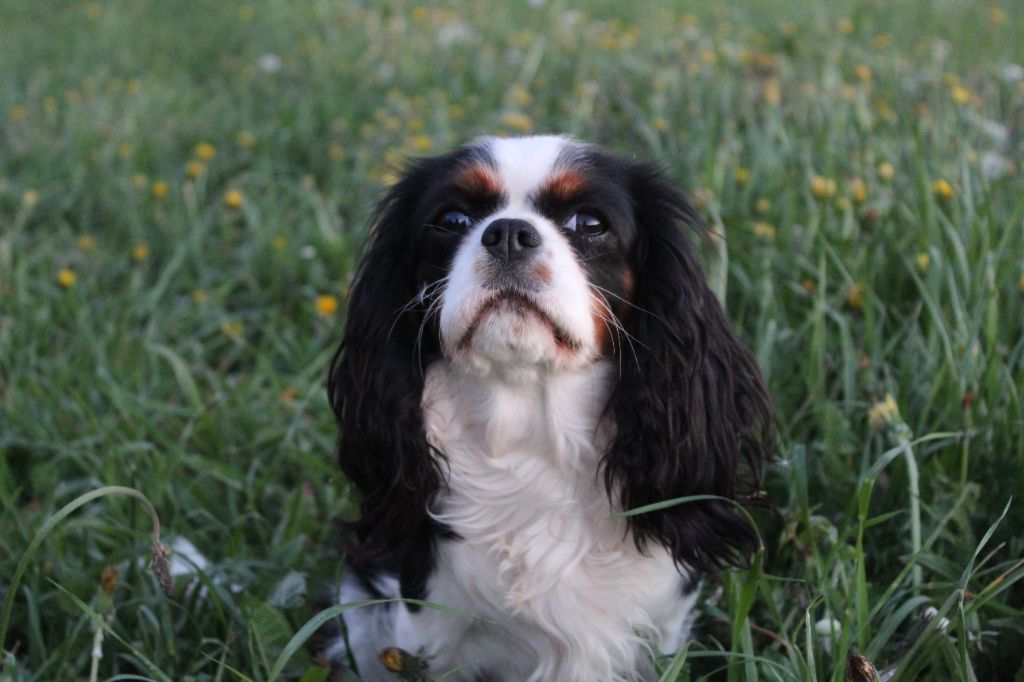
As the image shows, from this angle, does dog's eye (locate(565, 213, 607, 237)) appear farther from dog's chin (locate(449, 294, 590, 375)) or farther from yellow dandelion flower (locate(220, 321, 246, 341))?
yellow dandelion flower (locate(220, 321, 246, 341))

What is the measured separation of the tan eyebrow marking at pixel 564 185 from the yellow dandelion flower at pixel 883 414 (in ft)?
2.44

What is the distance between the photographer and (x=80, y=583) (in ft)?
6.89

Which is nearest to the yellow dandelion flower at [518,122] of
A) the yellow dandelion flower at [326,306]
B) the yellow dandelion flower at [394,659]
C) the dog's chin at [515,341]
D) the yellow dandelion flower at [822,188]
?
the yellow dandelion flower at [326,306]

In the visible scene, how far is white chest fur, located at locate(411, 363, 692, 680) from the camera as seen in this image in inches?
73.2

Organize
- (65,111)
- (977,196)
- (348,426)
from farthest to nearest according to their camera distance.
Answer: (65,111)
(977,196)
(348,426)

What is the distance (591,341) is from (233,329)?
5.52ft

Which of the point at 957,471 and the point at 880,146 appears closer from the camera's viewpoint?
the point at 957,471

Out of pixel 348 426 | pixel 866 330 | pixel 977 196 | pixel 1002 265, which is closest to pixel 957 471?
pixel 866 330

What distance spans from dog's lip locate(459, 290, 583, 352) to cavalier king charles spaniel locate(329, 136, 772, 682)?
0.05 metres

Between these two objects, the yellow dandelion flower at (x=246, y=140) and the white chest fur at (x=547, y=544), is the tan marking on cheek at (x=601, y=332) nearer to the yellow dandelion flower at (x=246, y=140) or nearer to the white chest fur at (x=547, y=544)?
the white chest fur at (x=547, y=544)

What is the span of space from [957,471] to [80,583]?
179 centimetres

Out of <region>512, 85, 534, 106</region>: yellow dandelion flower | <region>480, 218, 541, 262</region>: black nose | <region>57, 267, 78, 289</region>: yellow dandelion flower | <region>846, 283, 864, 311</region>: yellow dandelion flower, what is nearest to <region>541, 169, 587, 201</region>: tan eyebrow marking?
<region>480, 218, 541, 262</region>: black nose

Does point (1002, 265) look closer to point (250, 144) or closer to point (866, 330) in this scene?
point (866, 330)

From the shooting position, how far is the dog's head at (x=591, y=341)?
5.91 ft
